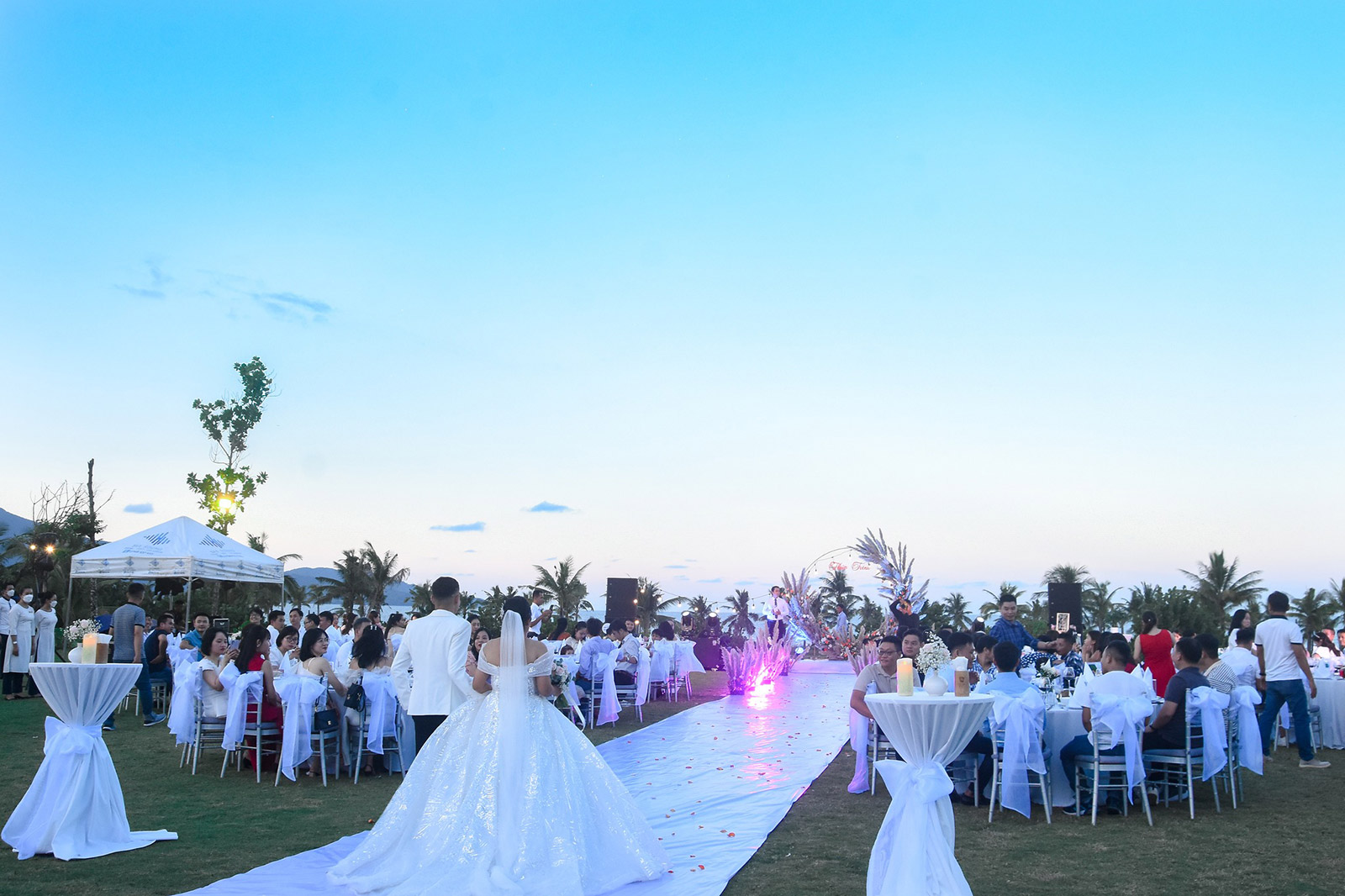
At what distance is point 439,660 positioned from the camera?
6.51 metres

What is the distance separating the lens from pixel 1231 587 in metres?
35.5

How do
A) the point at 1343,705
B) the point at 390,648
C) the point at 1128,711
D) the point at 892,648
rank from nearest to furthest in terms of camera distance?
the point at 1128,711 < the point at 892,648 < the point at 1343,705 < the point at 390,648

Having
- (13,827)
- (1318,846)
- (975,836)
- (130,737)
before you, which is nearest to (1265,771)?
(1318,846)

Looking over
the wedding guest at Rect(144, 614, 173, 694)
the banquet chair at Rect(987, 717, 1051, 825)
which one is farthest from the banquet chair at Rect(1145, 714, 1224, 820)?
the wedding guest at Rect(144, 614, 173, 694)

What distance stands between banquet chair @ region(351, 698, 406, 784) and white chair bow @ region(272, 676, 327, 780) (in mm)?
430

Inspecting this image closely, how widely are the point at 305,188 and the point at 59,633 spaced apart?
15.2 metres

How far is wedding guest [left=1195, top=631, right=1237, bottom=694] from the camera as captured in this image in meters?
8.68

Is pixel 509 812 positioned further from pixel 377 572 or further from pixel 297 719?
pixel 377 572

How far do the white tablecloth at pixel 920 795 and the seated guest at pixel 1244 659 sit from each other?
21.6ft

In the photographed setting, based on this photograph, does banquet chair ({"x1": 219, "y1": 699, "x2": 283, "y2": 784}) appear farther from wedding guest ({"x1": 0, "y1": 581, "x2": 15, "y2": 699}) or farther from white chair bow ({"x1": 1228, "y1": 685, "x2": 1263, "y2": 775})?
wedding guest ({"x1": 0, "y1": 581, "x2": 15, "y2": 699})

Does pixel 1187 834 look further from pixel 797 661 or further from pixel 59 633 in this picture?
pixel 59 633

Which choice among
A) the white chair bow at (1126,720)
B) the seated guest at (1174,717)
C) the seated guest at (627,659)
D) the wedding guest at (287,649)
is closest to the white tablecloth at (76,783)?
the wedding guest at (287,649)

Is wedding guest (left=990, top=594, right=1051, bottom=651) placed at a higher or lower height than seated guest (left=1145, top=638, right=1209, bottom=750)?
higher

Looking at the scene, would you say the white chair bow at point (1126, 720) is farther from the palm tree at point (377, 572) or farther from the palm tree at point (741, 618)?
the palm tree at point (377, 572)
